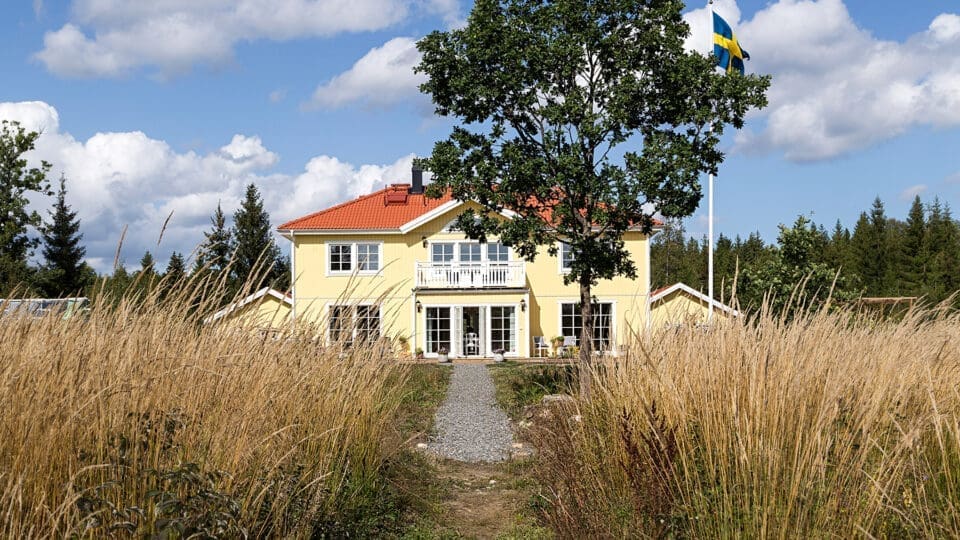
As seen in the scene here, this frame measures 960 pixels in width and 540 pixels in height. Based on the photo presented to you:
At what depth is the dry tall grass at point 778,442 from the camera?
3166mm

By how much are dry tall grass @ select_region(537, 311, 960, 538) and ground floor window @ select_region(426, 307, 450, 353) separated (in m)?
22.2

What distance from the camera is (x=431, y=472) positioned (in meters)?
7.30

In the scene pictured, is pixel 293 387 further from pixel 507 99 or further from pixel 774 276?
pixel 774 276

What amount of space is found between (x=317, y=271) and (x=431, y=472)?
21210mm

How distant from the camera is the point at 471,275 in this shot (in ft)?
88.6

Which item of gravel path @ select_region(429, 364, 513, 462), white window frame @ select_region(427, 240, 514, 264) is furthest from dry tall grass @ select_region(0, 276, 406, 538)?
white window frame @ select_region(427, 240, 514, 264)

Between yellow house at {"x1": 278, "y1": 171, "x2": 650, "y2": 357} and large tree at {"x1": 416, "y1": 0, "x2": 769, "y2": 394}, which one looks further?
yellow house at {"x1": 278, "y1": 171, "x2": 650, "y2": 357}

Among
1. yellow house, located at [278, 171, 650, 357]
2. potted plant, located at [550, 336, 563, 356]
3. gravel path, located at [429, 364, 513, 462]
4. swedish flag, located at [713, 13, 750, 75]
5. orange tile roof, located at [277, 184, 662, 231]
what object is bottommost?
gravel path, located at [429, 364, 513, 462]

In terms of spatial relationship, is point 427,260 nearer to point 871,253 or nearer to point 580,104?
point 580,104

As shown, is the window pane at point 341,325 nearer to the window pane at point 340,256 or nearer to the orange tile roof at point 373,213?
the orange tile roof at point 373,213

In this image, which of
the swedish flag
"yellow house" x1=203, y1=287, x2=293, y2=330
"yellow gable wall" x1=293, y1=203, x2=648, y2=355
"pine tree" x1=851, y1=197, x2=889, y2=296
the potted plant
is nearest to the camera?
"yellow house" x1=203, y1=287, x2=293, y2=330

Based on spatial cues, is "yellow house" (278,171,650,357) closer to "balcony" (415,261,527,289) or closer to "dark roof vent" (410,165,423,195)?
"balcony" (415,261,527,289)

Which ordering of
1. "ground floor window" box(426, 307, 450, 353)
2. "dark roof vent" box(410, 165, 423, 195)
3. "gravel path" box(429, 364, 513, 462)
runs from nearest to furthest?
1. "gravel path" box(429, 364, 513, 462)
2. "ground floor window" box(426, 307, 450, 353)
3. "dark roof vent" box(410, 165, 423, 195)

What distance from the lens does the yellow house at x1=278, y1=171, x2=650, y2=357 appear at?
26.8 metres
